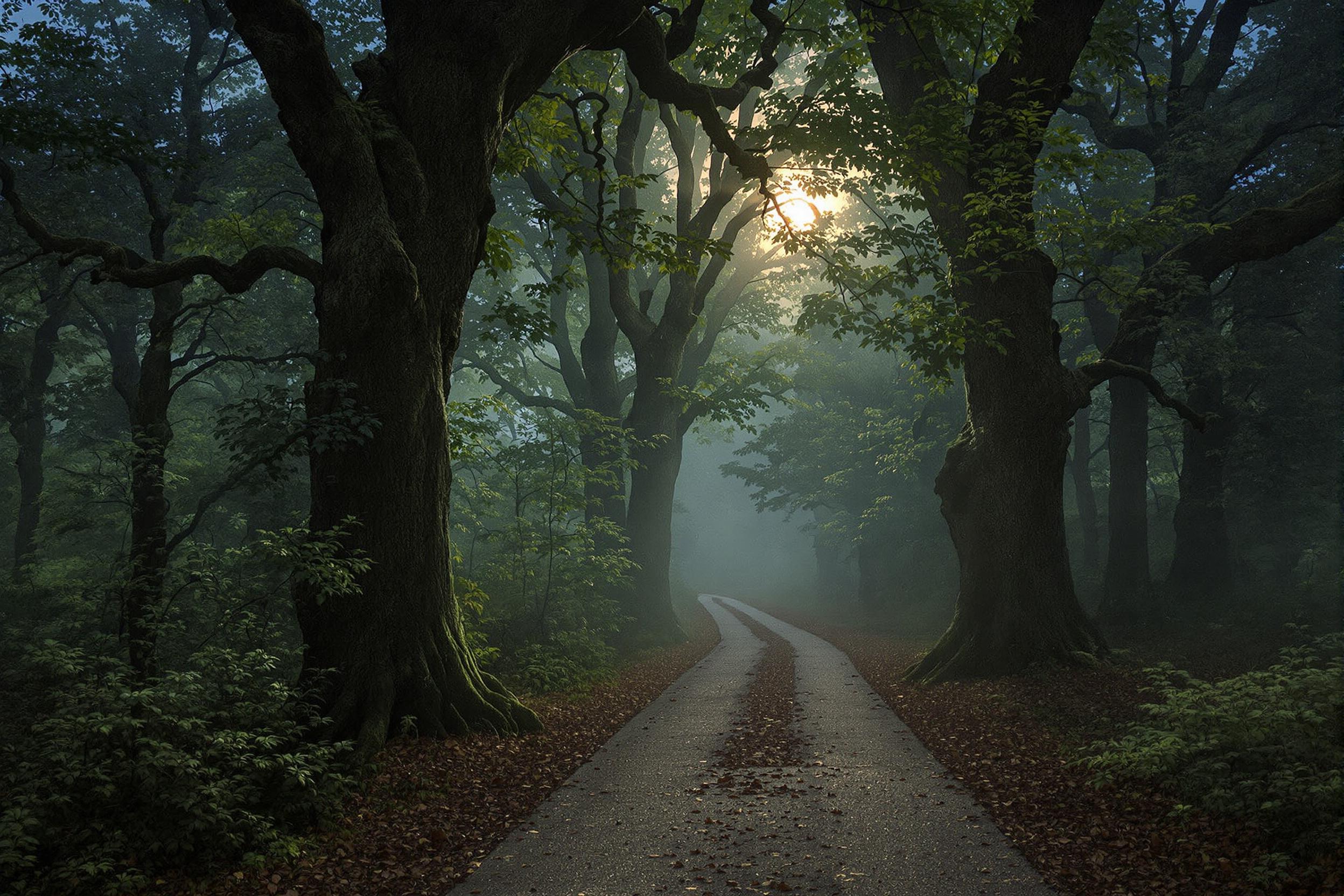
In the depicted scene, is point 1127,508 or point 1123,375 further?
point 1127,508

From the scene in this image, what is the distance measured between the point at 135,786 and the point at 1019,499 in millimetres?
10807

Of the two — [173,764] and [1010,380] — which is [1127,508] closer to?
[1010,380]

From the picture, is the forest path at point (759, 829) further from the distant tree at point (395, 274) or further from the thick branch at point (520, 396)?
the thick branch at point (520, 396)

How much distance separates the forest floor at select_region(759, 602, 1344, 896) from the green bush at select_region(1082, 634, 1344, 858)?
0.16 metres

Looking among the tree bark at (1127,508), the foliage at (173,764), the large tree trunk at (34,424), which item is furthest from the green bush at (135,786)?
the large tree trunk at (34,424)

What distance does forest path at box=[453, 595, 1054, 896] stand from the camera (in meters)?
4.46

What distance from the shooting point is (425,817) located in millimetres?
5547

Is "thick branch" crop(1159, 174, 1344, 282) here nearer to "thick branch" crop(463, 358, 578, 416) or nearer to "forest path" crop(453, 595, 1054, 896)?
"forest path" crop(453, 595, 1054, 896)

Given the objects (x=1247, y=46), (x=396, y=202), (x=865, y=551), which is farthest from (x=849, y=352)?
(x=396, y=202)

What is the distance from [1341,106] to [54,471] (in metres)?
39.8

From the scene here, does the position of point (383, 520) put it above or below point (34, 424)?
below

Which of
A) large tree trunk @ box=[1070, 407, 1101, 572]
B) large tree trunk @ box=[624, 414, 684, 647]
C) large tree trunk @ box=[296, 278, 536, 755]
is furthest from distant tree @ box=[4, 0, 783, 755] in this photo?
large tree trunk @ box=[1070, 407, 1101, 572]

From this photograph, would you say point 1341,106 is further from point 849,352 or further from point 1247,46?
point 849,352

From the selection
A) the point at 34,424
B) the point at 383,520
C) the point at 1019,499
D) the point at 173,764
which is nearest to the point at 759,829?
the point at 173,764
